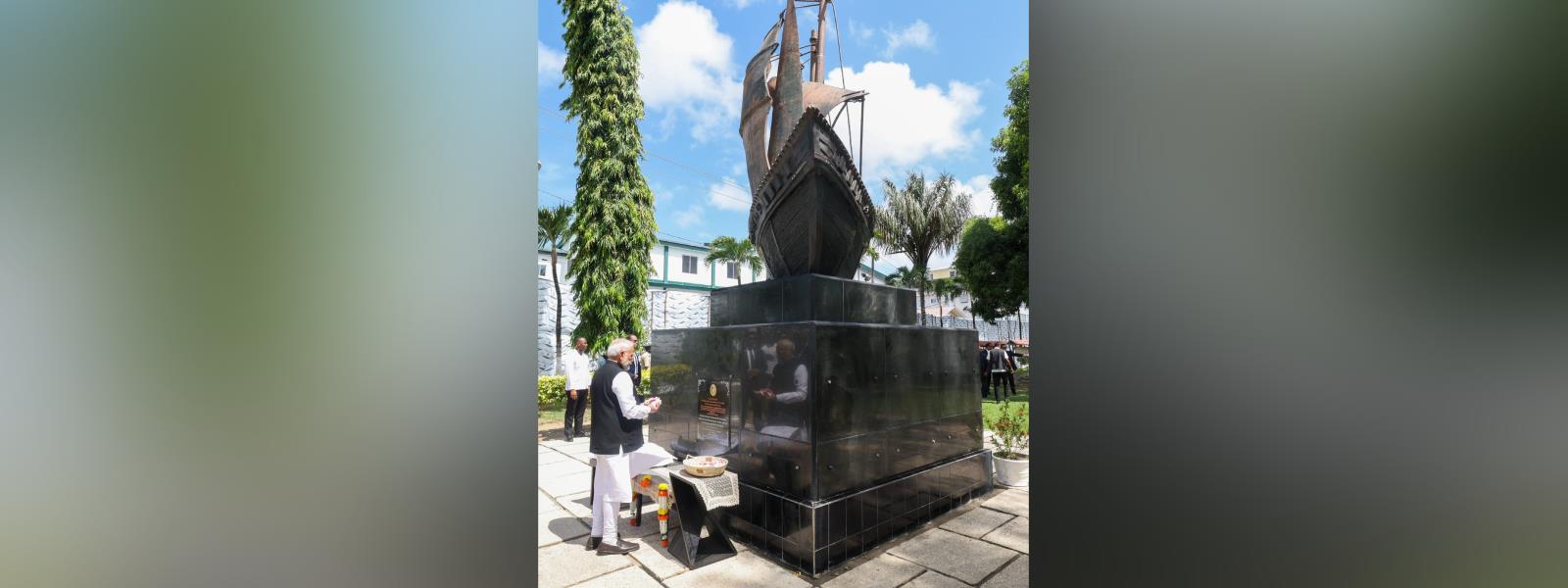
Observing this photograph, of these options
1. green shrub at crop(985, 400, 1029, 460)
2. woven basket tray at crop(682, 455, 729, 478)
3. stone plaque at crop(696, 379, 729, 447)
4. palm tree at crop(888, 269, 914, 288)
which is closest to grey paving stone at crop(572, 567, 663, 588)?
woven basket tray at crop(682, 455, 729, 478)

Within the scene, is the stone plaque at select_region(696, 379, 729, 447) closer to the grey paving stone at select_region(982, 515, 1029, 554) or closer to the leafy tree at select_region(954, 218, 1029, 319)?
the grey paving stone at select_region(982, 515, 1029, 554)

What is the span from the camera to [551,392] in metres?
14.5

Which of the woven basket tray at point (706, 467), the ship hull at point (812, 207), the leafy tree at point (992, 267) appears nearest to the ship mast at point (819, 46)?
the ship hull at point (812, 207)

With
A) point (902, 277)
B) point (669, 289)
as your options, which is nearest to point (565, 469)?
point (669, 289)

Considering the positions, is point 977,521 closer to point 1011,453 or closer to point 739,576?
point 1011,453

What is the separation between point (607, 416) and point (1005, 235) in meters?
16.2

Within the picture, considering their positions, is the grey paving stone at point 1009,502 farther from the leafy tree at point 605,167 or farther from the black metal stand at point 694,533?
the leafy tree at point 605,167

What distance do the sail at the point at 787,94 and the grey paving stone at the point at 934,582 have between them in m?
4.94

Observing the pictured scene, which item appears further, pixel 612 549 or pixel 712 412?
pixel 712 412

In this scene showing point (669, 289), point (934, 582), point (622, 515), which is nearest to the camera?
point (934, 582)
